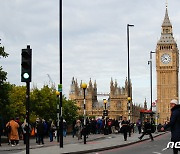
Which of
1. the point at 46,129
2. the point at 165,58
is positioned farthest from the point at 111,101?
the point at 46,129

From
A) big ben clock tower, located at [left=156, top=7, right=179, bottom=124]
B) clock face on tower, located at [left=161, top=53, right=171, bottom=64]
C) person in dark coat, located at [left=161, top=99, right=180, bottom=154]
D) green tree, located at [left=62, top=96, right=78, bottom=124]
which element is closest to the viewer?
person in dark coat, located at [left=161, top=99, right=180, bottom=154]

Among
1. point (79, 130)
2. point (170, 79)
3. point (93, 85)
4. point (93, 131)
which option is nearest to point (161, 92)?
point (170, 79)

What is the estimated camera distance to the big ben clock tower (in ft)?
618

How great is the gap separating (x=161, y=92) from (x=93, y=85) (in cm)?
2472

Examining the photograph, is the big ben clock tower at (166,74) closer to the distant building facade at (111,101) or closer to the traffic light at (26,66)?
the distant building facade at (111,101)

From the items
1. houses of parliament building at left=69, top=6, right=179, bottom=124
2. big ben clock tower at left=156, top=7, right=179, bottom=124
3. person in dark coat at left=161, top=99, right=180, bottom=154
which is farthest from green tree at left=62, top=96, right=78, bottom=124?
big ben clock tower at left=156, top=7, right=179, bottom=124

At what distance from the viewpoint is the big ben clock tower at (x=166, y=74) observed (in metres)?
188

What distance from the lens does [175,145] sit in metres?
14.5

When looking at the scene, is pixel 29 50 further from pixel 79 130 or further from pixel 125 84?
pixel 125 84

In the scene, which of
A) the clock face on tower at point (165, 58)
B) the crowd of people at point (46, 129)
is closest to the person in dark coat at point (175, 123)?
the crowd of people at point (46, 129)

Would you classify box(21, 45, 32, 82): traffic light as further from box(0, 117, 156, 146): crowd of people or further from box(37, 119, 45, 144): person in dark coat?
box(37, 119, 45, 144): person in dark coat

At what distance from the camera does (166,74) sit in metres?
190

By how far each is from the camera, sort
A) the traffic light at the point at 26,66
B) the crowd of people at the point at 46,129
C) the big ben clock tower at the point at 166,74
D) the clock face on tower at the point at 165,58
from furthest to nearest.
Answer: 1. the clock face on tower at the point at 165,58
2. the big ben clock tower at the point at 166,74
3. the crowd of people at the point at 46,129
4. the traffic light at the point at 26,66

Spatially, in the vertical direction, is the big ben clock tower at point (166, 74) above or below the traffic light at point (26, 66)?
above
